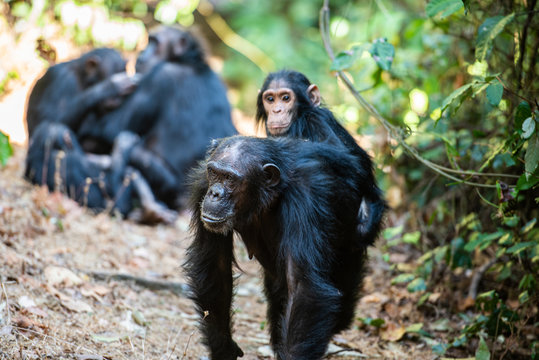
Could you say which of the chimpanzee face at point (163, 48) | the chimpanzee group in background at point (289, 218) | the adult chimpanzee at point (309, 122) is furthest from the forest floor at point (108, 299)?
the chimpanzee face at point (163, 48)

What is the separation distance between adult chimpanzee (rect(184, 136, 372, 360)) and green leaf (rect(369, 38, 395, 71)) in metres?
0.91

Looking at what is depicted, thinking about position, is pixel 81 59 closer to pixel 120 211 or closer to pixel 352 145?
pixel 120 211

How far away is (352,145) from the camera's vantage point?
4395 mm

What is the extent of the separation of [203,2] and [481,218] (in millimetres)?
11200

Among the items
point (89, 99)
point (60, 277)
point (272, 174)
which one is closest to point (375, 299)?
point (272, 174)

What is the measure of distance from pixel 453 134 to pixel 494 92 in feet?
6.56

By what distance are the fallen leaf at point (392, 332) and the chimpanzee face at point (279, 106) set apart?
192 cm

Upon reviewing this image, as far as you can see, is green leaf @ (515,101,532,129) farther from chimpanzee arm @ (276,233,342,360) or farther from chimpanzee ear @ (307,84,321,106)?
chimpanzee ear @ (307,84,321,106)

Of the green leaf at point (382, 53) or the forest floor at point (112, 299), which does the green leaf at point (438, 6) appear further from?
the forest floor at point (112, 299)

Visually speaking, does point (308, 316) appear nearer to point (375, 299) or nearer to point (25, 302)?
point (25, 302)

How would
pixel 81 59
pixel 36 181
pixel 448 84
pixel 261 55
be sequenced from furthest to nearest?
pixel 261 55 → pixel 81 59 → pixel 36 181 → pixel 448 84

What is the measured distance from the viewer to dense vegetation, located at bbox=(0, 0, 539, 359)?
13.3 ft

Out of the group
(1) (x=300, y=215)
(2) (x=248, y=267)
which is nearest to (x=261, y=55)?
(2) (x=248, y=267)

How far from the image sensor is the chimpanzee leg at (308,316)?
328 centimetres
